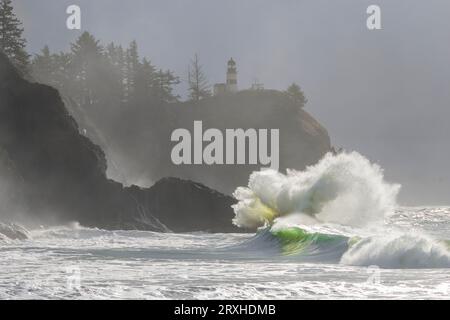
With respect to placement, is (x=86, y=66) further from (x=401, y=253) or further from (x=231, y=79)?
(x=401, y=253)

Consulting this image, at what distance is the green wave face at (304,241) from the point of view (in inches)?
922

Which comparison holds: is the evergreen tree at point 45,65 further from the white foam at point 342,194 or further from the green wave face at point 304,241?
the green wave face at point 304,241

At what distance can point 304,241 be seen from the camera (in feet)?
84.7

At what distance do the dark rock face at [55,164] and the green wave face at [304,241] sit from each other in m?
16.4

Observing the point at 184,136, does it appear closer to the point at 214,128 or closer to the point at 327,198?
the point at 214,128

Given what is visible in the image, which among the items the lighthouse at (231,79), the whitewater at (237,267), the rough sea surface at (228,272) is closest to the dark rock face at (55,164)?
the whitewater at (237,267)

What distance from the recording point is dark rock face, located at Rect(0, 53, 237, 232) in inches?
1656

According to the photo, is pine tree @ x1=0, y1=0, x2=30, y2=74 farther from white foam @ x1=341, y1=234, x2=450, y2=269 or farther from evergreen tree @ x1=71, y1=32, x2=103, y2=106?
white foam @ x1=341, y1=234, x2=450, y2=269

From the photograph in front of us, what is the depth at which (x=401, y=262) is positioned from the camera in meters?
18.1

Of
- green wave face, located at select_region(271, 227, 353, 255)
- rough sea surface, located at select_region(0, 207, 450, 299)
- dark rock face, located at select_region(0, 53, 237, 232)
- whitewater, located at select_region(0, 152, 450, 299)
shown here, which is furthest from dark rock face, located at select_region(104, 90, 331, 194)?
rough sea surface, located at select_region(0, 207, 450, 299)

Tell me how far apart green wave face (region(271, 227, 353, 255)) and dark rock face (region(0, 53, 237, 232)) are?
1640 cm

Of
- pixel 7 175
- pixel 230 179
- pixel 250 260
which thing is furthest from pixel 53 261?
pixel 230 179

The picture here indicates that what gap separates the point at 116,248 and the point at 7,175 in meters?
12.7

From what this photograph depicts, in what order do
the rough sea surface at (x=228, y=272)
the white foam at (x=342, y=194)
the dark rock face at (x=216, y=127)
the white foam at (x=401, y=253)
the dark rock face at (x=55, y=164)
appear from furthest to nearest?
the dark rock face at (x=216, y=127), the dark rock face at (x=55, y=164), the white foam at (x=342, y=194), the white foam at (x=401, y=253), the rough sea surface at (x=228, y=272)
